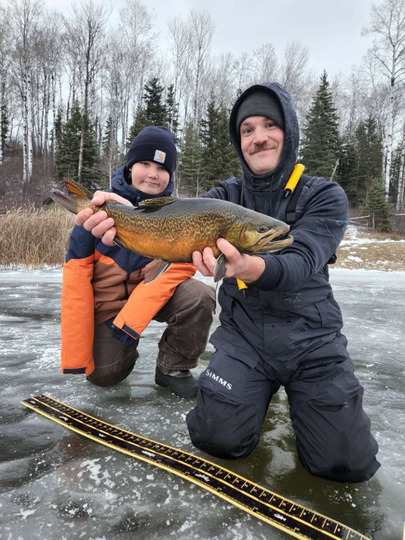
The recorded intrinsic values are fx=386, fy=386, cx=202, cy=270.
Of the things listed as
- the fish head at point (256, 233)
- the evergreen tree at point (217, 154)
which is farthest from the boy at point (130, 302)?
the evergreen tree at point (217, 154)

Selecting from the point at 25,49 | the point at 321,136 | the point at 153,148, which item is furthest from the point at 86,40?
the point at 153,148

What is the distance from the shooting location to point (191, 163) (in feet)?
104

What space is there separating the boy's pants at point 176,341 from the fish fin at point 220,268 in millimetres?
1213

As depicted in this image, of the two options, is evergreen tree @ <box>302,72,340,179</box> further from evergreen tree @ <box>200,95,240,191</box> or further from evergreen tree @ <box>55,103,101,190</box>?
evergreen tree @ <box>55,103,101,190</box>

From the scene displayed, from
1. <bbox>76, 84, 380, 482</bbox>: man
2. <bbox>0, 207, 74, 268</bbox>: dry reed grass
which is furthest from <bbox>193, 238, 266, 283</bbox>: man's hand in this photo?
<bbox>0, 207, 74, 268</bbox>: dry reed grass

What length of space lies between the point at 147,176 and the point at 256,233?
5.03 ft

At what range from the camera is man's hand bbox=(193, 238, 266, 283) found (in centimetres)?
191

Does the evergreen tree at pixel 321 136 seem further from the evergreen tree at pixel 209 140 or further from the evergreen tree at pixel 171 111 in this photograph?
the evergreen tree at pixel 171 111

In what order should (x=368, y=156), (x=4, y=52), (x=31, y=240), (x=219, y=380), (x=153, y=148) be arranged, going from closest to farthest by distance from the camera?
(x=219, y=380), (x=153, y=148), (x=31, y=240), (x=4, y=52), (x=368, y=156)

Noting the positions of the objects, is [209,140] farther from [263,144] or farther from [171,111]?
[263,144]

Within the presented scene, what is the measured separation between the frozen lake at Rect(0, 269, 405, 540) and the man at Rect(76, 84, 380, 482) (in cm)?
15

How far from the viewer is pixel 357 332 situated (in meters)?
4.48

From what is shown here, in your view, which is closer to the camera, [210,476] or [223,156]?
[210,476]

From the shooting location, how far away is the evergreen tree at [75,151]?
28062 mm
